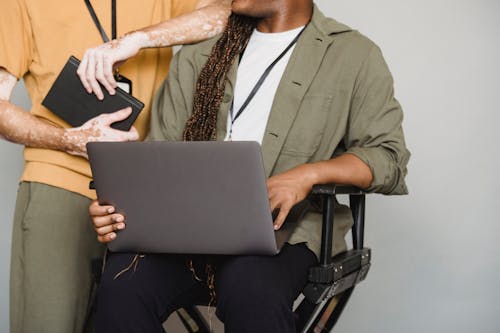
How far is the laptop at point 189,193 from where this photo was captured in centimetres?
148

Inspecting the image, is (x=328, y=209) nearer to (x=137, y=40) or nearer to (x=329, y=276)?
(x=329, y=276)

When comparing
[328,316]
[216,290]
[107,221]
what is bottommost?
[328,316]

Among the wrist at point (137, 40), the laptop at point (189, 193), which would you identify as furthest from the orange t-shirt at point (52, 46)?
the laptop at point (189, 193)

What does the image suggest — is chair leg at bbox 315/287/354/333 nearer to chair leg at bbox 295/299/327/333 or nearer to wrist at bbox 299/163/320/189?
chair leg at bbox 295/299/327/333

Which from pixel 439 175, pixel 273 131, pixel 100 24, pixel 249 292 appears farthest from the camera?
pixel 439 175

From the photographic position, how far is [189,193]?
60.4 inches

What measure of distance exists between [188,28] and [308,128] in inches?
18.3

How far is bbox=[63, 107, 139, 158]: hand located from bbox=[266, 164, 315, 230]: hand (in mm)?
533

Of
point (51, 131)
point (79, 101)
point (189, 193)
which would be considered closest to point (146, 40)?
point (79, 101)

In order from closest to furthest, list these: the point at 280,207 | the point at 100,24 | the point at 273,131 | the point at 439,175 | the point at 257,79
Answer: the point at 280,207 → the point at 273,131 → the point at 257,79 → the point at 100,24 → the point at 439,175

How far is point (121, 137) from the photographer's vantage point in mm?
2002

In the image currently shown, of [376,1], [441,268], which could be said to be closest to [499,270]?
[441,268]

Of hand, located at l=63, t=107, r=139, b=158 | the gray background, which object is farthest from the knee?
the gray background

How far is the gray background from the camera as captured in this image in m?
2.73
